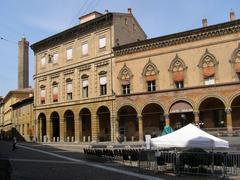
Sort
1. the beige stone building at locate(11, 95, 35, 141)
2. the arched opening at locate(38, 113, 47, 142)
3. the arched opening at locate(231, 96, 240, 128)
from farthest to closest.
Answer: the beige stone building at locate(11, 95, 35, 141), the arched opening at locate(38, 113, 47, 142), the arched opening at locate(231, 96, 240, 128)

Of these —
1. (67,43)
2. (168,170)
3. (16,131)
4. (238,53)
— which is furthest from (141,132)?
(16,131)

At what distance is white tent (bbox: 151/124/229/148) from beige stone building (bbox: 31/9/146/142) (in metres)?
27.4

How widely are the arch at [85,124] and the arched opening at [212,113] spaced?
52.4 ft

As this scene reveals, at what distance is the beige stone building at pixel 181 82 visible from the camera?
3691cm

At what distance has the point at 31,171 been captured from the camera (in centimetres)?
1981

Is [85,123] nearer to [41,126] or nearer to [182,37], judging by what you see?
[41,126]

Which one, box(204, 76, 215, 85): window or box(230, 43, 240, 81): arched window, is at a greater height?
box(230, 43, 240, 81): arched window

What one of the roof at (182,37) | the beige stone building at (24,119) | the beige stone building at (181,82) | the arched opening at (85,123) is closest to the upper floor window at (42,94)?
the beige stone building at (24,119)

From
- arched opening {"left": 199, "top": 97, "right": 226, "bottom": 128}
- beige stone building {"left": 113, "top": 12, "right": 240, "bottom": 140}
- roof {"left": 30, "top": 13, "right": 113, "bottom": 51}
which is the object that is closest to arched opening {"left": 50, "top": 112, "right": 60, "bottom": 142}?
roof {"left": 30, "top": 13, "right": 113, "bottom": 51}

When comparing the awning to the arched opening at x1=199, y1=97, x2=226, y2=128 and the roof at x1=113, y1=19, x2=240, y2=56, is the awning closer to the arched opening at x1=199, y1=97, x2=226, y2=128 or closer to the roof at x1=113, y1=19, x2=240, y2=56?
the arched opening at x1=199, y1=97, x2=226, y2=128

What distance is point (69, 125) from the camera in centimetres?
5506

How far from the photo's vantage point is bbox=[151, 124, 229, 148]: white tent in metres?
17.0

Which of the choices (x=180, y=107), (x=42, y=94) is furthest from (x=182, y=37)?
(x=42, y=94)

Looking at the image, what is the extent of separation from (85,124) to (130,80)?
1103cm
